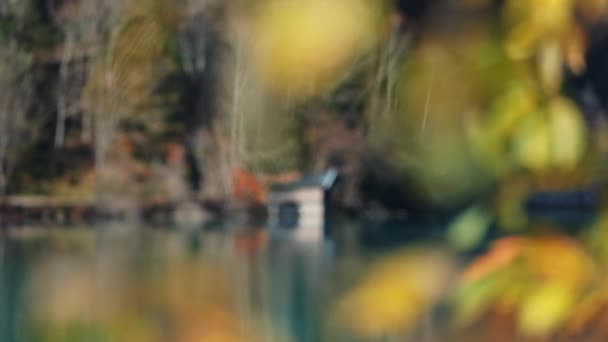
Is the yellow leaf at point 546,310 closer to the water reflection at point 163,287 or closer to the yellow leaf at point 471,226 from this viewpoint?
the yellow leaf at point 471,226

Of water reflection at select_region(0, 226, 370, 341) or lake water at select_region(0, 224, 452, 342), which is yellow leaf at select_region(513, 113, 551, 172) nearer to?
lake water at select_region(0, 224, 452, 342)

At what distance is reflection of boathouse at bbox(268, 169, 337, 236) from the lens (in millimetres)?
14555

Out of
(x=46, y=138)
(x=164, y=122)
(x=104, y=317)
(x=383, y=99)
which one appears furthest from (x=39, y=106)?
(x=383, y=99)

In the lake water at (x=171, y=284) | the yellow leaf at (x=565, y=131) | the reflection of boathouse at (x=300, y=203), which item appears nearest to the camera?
the yellow leaf at (x=565, y=131)

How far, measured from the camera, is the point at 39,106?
51.2 ft

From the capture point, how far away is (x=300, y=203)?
1525 centimetres

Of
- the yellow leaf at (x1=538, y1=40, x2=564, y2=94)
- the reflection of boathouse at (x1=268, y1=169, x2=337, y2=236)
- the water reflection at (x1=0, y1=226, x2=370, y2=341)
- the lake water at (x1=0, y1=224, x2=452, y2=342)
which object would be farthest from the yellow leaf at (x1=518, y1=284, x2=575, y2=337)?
the reflection of boathouse at (x1=268, y1=169, x2=337, y2=236)

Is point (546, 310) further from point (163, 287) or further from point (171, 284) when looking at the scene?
point (171, 284)

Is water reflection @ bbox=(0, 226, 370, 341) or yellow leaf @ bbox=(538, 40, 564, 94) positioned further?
water reflection @ bbox=(0, 226, 370, 341)

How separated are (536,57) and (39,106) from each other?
52.1 ft

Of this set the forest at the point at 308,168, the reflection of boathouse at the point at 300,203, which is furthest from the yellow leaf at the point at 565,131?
the reflection of boathouse at the point at 300,203

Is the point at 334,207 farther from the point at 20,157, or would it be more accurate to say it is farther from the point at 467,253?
the point at 467,253

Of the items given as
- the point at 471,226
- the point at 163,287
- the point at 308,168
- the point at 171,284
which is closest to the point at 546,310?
the point at 471,226

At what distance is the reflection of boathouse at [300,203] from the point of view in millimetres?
14555
